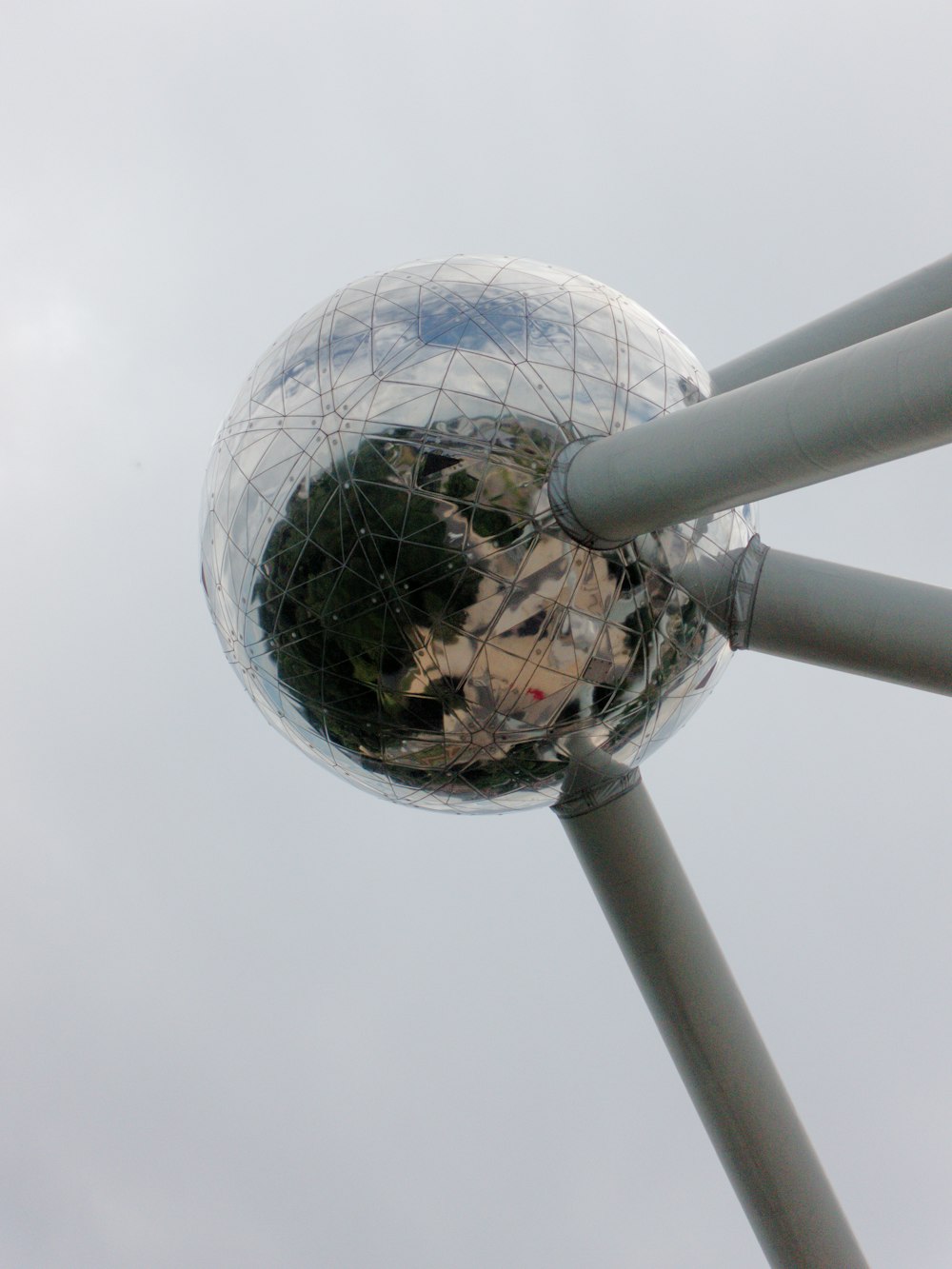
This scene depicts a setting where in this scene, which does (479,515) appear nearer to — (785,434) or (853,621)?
(785,434)

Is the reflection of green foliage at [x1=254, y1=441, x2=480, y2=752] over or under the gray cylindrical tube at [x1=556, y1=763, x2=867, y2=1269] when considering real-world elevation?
over

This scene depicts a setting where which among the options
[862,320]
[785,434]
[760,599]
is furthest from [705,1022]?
[785,434]

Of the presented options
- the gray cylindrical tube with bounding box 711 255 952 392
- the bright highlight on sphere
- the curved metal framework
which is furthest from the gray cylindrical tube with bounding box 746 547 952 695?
the gray cylindrical tube with bounding box 711 255 952 392

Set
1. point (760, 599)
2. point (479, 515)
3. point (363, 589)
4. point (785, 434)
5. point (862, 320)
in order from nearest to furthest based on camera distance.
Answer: point (785, 434) → point (479, 515) → point (363, 589) → point (862, 320) → point (760, 599)

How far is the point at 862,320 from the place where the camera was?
650 cm

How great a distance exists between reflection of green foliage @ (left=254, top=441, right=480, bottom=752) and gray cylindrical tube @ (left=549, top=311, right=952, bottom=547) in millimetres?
868

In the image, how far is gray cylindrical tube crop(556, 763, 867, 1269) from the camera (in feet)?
23.4

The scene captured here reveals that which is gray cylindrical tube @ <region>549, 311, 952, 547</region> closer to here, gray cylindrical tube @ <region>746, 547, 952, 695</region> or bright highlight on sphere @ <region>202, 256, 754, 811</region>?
bright highlight on sphere @ <region>202, 256, 754, 811</region>

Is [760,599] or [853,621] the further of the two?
[760,599]

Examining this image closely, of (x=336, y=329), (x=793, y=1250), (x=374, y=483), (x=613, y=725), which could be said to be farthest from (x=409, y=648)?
(x=793, y=1250)

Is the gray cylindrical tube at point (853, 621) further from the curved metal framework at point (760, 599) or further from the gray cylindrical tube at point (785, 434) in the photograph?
the gray cylindrical tube at point (785, 434)

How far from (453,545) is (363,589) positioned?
1.64 ft

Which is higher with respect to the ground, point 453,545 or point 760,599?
point 453,545

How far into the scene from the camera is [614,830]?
24.3ft
